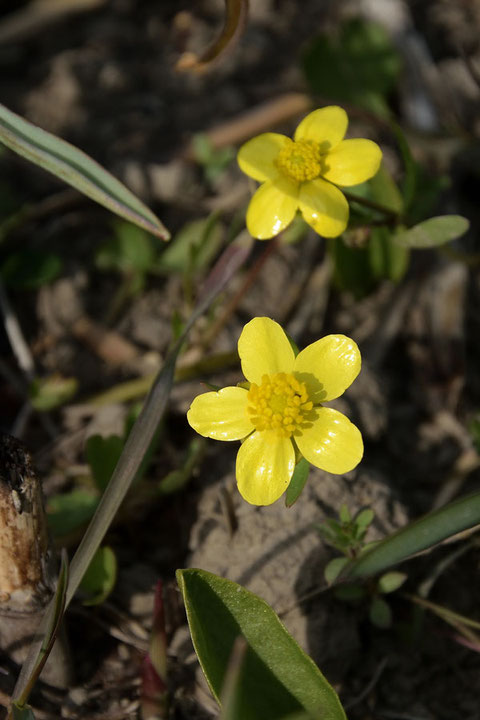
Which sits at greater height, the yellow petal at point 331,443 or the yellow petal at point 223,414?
the yellow petal at point 223,414

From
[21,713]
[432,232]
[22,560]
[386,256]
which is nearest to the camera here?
[21,713]

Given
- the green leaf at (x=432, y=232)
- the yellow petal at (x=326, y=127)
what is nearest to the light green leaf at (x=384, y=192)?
the green leaf at (x=432, y=232)

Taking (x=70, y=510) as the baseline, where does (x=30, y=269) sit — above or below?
above

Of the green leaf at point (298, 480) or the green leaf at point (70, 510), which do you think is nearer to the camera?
the green leaf at point (298, 480)

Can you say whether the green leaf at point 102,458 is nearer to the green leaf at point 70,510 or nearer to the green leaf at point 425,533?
the green leaf at point 70,510

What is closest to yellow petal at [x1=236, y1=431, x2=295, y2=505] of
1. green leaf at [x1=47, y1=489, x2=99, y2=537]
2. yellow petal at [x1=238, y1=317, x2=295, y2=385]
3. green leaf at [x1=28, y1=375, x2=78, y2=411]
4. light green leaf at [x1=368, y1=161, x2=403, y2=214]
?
yellow petal at [x1=238, y1=317, x2=295, y2=385]

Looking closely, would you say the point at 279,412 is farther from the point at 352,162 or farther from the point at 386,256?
the point at 386,256

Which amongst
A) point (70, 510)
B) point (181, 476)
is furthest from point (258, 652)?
point (70, 510)
